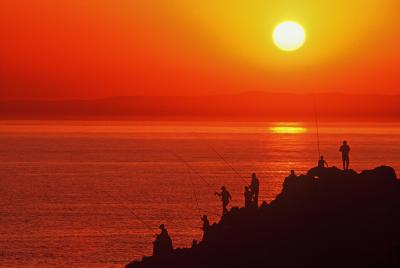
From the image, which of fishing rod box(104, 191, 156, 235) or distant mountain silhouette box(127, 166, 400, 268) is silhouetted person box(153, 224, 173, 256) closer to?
distant mountain silhouette box(127, 166, 400, 268)

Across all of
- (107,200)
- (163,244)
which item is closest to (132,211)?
(107,200)

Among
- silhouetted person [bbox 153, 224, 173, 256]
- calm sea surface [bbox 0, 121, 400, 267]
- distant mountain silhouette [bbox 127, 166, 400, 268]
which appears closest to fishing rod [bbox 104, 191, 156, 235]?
calm sea surface [bbox 0, 121, 400, 267]

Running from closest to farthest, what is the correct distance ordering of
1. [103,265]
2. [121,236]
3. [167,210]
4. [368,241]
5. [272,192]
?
[368,241] < [103,265] < [121,236] < [167,210] < [272,192]

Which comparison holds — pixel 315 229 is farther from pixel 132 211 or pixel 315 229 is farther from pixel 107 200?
pixel 107 200

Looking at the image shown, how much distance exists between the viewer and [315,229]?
30.0m

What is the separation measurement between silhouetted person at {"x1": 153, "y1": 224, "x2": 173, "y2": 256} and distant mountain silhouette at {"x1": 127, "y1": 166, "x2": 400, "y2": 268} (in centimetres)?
27

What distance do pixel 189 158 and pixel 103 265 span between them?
11269cm

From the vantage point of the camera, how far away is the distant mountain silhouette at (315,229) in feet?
93.8

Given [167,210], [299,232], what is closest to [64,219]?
[167,210]

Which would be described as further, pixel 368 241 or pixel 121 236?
pixel 121 236

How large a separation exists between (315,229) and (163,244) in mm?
5908

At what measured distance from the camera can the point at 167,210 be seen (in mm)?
77375

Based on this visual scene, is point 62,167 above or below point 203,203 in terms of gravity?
above

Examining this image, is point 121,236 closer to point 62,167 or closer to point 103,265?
point 103,265
